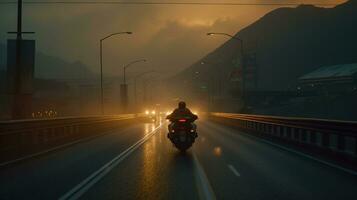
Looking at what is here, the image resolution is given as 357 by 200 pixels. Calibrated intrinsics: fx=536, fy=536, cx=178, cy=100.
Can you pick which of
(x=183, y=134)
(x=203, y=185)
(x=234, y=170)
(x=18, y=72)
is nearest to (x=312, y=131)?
(x=183, y=134)

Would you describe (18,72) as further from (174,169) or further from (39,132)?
(174,169)

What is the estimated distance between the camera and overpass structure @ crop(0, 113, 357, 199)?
10.3 metres

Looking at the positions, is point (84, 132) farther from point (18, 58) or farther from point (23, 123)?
point (23, 123)

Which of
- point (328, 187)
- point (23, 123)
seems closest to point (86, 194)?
point (328, 187)

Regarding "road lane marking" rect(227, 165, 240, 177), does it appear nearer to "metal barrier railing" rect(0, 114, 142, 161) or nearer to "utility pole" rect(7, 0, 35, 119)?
"metal barrier railing" rect(0, 114, 142, 161)

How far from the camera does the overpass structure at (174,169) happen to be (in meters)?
10.3

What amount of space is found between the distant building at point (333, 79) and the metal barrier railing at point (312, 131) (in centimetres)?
10397

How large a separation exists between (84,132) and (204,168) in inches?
662

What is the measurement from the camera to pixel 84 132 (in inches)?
1198

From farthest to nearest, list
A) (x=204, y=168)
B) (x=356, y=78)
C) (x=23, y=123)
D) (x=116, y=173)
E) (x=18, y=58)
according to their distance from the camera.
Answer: (x=356, y=78) < (x=18, y=58) < (x=23, y=123) < (x=204, y=168) < (x=116, y=173)

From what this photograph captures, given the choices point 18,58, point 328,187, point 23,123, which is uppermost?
point 18,58

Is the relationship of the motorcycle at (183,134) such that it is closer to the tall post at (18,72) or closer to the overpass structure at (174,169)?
the overpass structure at (174,169)

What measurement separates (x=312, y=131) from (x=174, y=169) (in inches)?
289

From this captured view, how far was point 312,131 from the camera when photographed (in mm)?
19750
